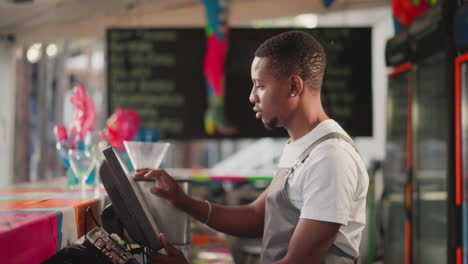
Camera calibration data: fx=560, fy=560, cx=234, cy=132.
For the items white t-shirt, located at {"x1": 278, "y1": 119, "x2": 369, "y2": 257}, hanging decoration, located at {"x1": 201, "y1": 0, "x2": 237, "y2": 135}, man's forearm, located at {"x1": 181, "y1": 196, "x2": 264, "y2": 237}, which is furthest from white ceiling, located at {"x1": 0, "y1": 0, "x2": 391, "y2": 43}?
white t-shirt, located at {"x1": 278, "y1": 119, "x2": 369, "y2": 257}

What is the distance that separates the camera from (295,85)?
1.52m

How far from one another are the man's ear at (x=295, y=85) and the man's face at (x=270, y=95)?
0.04ft

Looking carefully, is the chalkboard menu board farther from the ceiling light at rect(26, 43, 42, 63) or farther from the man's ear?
the man's ear

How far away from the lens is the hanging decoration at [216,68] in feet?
14.5

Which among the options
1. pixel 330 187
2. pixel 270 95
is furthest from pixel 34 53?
pixel 330 187

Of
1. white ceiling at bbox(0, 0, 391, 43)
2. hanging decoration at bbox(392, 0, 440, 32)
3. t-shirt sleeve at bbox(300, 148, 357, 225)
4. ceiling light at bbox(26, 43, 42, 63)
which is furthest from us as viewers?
ceiling light at bbox(26, 43, 42, 63)

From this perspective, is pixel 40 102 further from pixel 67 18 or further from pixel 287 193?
pixel 287 193

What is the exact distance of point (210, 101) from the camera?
4461 millimetres

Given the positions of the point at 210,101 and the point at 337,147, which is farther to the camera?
the point at 210,101

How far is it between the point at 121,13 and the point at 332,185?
172 inches

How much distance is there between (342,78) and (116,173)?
323 cm

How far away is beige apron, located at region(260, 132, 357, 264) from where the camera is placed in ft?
4.97

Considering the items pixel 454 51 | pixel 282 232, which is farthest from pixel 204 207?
pixel 454 51

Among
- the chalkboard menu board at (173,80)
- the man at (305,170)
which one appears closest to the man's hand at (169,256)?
the man at (305,170)
